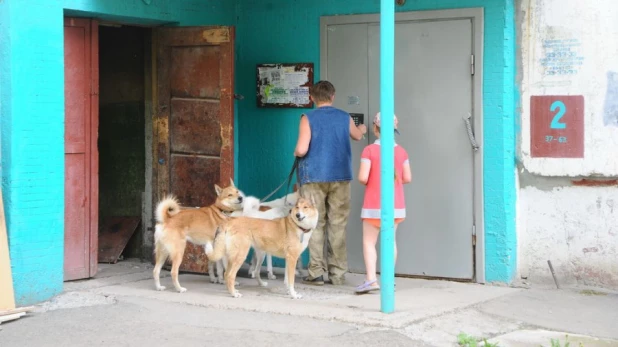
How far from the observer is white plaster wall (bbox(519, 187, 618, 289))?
8.80m

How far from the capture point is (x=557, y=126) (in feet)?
29.3

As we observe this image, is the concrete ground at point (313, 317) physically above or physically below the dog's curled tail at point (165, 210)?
below

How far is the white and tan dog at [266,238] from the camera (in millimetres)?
8492

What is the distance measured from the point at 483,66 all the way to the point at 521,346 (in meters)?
3.25

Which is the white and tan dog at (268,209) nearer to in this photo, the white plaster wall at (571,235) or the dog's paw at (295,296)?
the dog's paw at (295,296)

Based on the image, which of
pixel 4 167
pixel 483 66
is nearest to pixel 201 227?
pixel 4 167

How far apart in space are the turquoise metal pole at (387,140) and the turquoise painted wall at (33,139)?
2.89 metres

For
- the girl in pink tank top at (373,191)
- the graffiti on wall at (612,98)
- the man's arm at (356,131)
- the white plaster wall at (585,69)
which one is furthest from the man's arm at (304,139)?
→ the graffiti on wall at (612,98)

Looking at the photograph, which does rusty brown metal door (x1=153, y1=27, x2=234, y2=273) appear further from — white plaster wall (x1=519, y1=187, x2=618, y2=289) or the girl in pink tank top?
white plaster wall (x1=519, y1=187, x2=618, y2=289)

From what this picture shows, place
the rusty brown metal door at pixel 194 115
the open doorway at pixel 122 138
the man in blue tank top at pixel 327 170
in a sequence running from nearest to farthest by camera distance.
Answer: the man in blue tank top at pixel 327 170 → the rusty brown metal door at pixel 194 115 → the open doorway at pixel 122 138

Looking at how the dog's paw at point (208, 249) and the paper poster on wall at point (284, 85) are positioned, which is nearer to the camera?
the dog's paw at point (208, 249)

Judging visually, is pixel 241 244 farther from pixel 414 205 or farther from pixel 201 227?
pixel 414 205

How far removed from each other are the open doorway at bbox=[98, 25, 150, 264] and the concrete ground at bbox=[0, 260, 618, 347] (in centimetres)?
157

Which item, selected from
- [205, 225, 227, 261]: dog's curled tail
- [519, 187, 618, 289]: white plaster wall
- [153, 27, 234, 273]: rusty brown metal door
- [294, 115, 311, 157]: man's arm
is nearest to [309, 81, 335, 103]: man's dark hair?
[294, 115, 311, 157]: man's arm
